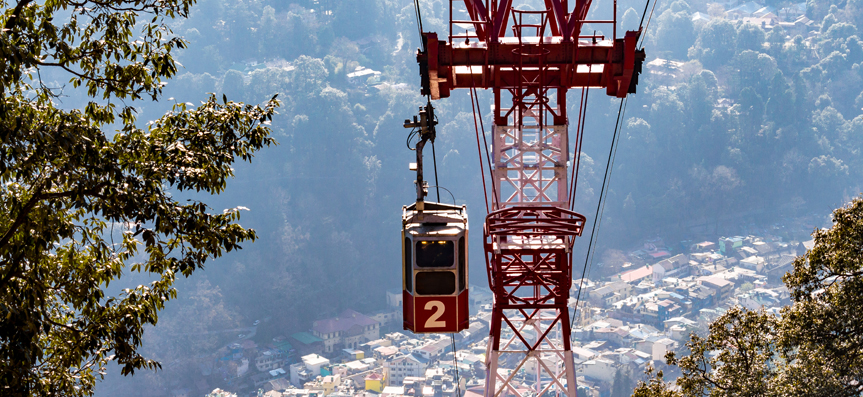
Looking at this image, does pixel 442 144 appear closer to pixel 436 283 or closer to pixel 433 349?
pixel 433 349

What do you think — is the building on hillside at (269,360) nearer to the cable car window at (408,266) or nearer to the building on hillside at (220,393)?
the building on hillside at (220,393)

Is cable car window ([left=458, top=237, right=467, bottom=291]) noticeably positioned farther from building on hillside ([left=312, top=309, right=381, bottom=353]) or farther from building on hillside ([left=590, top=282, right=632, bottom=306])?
building on hillside ([left=590, top=282, right=632, bottom=306])

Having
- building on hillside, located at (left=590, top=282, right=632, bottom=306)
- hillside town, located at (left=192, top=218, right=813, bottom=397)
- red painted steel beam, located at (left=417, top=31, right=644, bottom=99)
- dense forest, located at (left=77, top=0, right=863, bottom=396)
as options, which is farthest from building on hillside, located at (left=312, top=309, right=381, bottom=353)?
red painted steel beam, located at (left=417, top=31, right=644, bottom=99)

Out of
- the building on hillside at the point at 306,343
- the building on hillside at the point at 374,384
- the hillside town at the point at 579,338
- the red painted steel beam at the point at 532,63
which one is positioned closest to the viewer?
the red painted steel beam at the point at 532,63

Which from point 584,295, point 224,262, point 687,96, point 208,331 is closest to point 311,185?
point 224,262

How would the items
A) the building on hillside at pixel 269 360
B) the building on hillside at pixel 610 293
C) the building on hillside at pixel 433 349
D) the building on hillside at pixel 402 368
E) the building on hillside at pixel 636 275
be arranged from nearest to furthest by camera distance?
the building on hillside at pixel 402 368 → the building on hillside at pixel 433 349 → the building on hillside at pixel 269 360 → the building on hillside at pixel 610 293 → the building on hillside at pixel 636 275

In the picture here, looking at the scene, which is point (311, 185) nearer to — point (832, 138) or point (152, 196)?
point (832, 138)

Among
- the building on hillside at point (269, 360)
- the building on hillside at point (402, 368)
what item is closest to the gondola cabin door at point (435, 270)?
the building on hillside at point (402, 368)
